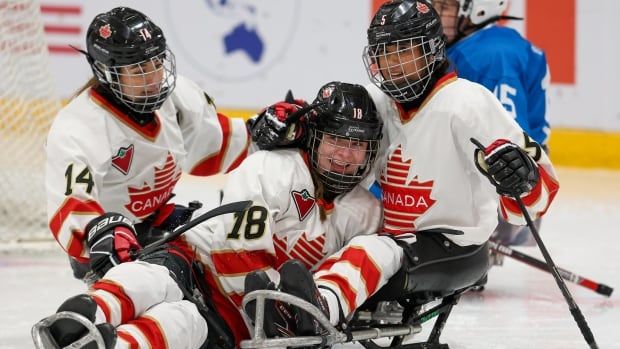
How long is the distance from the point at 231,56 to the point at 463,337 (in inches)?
134

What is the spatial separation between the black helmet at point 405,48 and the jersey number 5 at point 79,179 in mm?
818

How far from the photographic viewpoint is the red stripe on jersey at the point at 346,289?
2850 mm

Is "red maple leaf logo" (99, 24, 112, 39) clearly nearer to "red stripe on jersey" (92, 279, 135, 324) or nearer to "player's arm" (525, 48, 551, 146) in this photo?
"red stripe on jersey" (92, 279, 135, 324)

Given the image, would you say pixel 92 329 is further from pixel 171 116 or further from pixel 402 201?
pixel 171 116

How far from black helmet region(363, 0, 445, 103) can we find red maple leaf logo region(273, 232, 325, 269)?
1.45ft

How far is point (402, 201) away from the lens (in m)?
3.16

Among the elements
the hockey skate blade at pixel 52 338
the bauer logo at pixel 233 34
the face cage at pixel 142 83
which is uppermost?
the face cage at pixel 142 83

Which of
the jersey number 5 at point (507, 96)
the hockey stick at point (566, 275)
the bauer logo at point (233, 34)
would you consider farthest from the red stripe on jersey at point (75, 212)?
the bauer logo at point (233, 34)

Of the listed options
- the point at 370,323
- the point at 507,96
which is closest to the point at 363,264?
the point at 370,323

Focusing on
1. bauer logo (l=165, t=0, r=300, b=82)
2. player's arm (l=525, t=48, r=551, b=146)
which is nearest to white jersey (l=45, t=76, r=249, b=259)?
player's arm (l=525, t=48, r=551, b=146)

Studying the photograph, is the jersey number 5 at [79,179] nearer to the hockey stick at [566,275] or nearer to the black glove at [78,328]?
the black glove at [78,328]

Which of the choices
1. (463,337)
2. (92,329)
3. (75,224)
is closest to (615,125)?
(463,337)

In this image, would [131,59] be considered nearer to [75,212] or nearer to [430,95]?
[75,212]

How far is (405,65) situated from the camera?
122 inches
